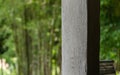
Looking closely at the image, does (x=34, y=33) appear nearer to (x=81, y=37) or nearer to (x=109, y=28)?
(x=109, y=28)

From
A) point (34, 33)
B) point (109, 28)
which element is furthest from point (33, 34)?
point (109, 28)

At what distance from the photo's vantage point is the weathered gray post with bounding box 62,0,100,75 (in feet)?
3.96

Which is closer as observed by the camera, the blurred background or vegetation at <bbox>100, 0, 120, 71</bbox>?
vegetation at <bbox>100, 0, 120, 71</bbox>

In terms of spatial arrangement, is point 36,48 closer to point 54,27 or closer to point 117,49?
point 54,27

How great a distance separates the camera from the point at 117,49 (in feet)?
11.4

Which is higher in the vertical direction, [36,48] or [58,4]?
[58,4]

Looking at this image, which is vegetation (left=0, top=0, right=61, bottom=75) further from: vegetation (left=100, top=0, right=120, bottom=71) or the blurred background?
vegetation (left=100, top=0, right=120, bottom=71)

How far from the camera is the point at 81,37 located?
122 cm

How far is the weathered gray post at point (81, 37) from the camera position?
1.21m

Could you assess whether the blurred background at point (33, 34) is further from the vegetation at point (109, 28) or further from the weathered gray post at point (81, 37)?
the weathered gray post at point (81, 37)

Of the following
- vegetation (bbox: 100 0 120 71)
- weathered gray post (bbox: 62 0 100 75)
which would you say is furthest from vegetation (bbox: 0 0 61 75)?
weathered gray post (bbox: 62 0 100 75)

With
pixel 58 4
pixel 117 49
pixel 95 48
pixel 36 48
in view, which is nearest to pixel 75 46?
pixel 95 48

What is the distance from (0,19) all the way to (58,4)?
100 cm

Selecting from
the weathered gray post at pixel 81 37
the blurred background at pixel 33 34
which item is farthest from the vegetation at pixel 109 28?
the weathered gray post at pixel 81 37
